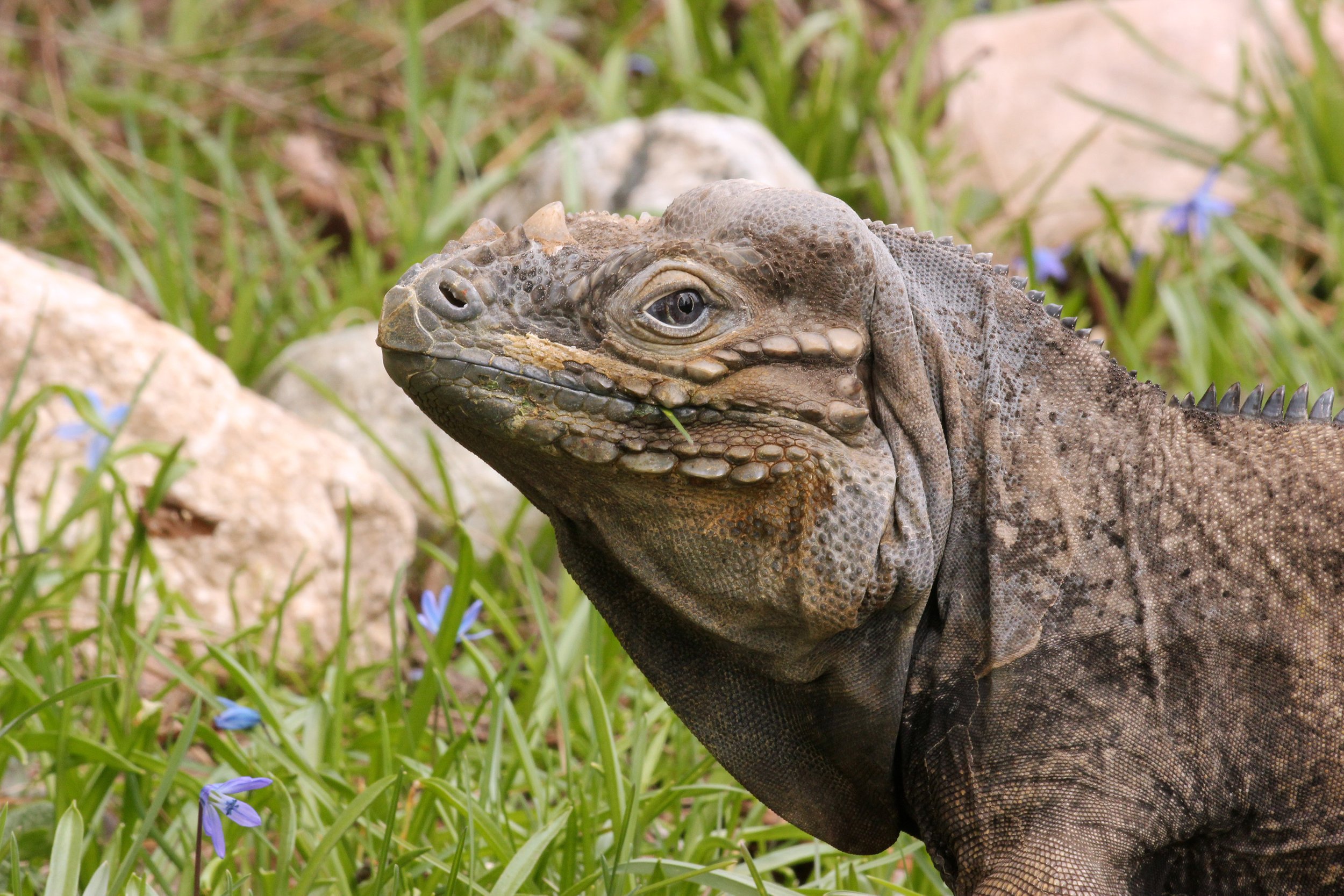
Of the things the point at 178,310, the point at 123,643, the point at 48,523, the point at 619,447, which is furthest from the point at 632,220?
the point at 178,310

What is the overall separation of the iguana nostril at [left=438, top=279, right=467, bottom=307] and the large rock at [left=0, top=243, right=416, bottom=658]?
239 centimetres

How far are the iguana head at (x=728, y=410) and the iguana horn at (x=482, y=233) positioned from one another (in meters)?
0.08

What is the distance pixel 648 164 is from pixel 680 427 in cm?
498

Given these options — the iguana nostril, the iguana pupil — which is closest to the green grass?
the iguana nostril

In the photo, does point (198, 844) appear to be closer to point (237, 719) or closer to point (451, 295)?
point (237, 719)

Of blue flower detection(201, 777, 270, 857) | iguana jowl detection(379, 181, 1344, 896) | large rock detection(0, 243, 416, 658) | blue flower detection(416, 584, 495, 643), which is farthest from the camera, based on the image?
large rock detection(0, 243, 416, 658)

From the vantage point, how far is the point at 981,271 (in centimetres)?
310

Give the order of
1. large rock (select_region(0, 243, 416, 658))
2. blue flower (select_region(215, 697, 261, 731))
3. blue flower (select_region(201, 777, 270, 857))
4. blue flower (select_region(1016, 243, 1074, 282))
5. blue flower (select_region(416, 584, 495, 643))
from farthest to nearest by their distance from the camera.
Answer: blue flower (select_region(1016, 243, 1074, 282)) < large rock (select_region(0, 243, 416, 658)) < blue flower (select_region(416, 584, 495, 643)) < blue flower (select_region(215, 697, 261, 731)) < blue flower (select_region(201, 777, 270, 857))

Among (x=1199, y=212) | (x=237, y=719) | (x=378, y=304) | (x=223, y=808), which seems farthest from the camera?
(x=1199, y=212)

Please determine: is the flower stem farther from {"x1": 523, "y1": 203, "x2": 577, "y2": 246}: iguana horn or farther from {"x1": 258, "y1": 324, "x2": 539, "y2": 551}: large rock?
{"x1": 258, "y1": 324, "x2": 539, "y2": 551}: large rock

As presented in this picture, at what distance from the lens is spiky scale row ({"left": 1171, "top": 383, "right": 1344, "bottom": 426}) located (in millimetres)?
3037

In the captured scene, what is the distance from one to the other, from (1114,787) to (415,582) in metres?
3.62

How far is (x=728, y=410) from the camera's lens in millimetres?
2850

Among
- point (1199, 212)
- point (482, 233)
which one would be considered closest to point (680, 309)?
point (482, 233)
